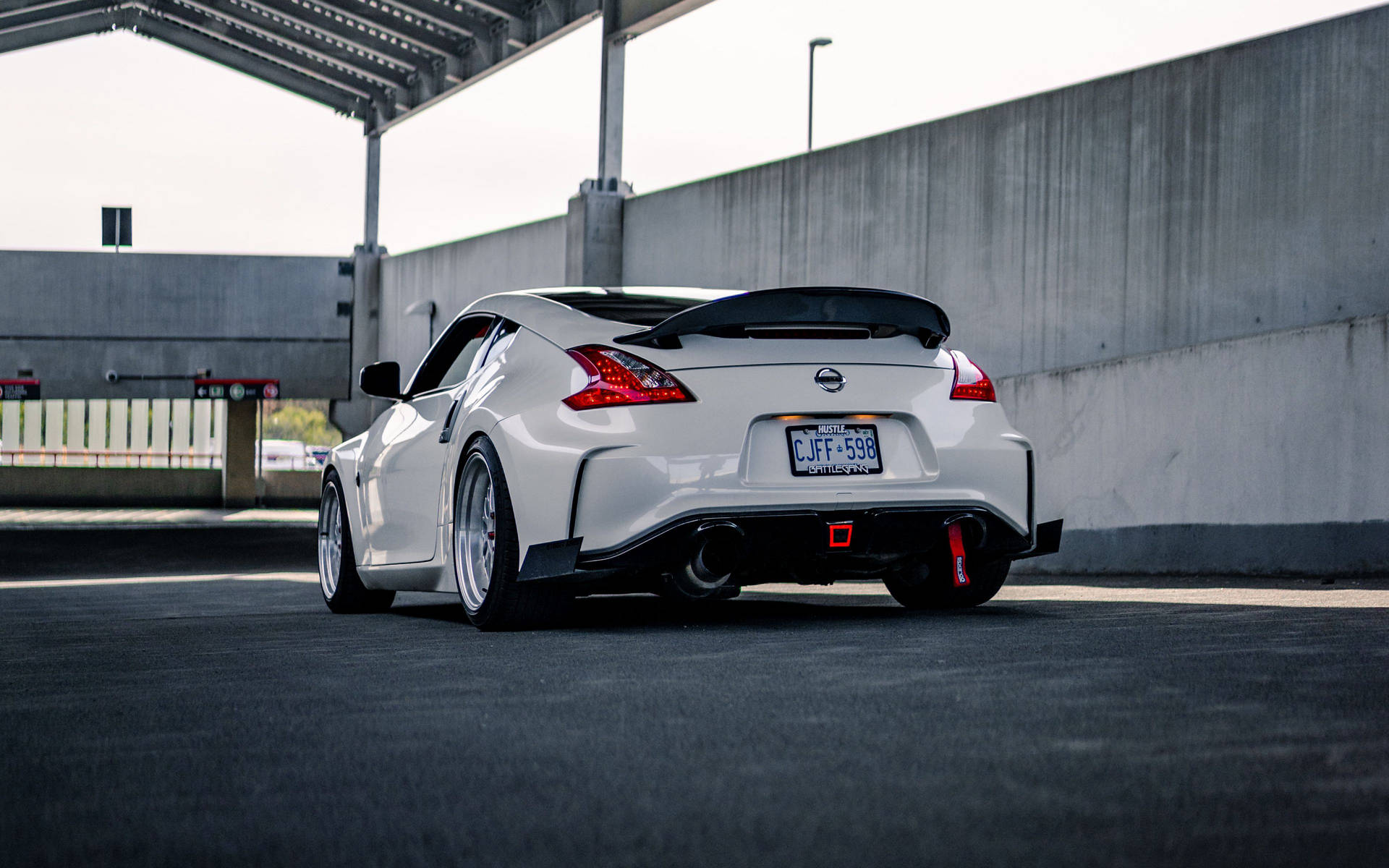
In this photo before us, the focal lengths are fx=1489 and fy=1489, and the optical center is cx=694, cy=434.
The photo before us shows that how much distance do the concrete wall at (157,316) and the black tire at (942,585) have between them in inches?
1131

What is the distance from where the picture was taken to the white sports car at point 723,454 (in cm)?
512

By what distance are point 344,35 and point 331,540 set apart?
74.6 ft

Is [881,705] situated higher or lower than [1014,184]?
lower

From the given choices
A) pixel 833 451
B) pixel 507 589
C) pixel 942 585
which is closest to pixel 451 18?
pixel 942 585

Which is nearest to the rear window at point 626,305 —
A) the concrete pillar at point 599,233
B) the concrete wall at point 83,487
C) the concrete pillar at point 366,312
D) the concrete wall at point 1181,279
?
the concrete wall at point 1181,279

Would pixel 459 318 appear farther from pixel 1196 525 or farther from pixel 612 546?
pixel 1196 525

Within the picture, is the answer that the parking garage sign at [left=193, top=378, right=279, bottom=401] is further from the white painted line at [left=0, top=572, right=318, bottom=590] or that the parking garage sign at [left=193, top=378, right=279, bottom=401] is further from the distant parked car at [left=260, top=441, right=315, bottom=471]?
the distant parked car at [left=260, top=441, right=315, bottom=471]

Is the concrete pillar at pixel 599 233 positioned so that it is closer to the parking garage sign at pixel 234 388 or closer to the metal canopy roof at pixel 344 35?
the metal canopy roof at pixel 344 35

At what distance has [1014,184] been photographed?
13.8m

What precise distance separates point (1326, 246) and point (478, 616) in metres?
7.24

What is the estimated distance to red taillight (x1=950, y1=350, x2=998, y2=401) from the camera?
560 centimetres

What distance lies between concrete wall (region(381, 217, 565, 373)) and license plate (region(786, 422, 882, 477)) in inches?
716

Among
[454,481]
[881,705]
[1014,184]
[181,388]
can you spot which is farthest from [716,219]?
[181,388]

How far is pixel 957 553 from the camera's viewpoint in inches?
215
